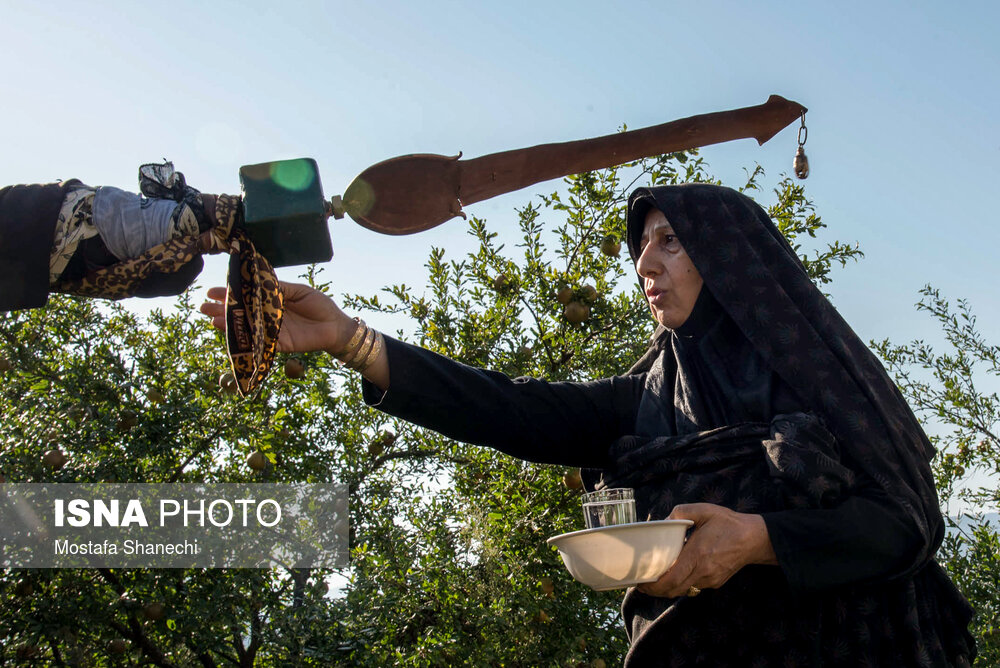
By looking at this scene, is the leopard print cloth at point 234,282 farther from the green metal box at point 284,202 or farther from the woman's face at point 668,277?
the woman's face at point 668,277

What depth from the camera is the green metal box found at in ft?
5.46

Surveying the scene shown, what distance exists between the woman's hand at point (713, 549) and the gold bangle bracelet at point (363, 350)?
803mm

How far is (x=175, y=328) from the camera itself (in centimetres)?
530

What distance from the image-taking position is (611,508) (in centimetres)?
180

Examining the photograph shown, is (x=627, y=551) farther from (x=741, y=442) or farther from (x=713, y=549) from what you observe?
(x=741, y=442)

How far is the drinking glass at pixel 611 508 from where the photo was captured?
1.79 m

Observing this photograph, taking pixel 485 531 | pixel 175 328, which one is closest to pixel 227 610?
pixel 485 531

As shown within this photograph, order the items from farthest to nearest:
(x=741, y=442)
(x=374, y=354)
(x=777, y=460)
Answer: (x=374, y=354), (x=741, y=442), (x=777, y=460)

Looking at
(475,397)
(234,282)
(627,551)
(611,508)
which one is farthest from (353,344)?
(627,551)

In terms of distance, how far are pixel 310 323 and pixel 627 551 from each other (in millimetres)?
886

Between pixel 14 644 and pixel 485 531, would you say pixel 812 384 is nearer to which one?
pixel 485 531

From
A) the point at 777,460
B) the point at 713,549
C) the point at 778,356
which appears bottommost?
the point at 713,549

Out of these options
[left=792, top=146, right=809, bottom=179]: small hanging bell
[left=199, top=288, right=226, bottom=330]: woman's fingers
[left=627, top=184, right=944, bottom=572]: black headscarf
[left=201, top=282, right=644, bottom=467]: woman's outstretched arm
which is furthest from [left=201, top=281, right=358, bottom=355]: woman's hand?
[left=792, top=146, right=809, bottom=179]: small hanging bell

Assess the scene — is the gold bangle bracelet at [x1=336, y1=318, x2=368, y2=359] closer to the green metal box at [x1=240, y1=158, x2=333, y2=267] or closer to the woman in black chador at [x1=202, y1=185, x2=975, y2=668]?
the woman in black chador at [x1=202, y1=185, x2=975, y2=668]
